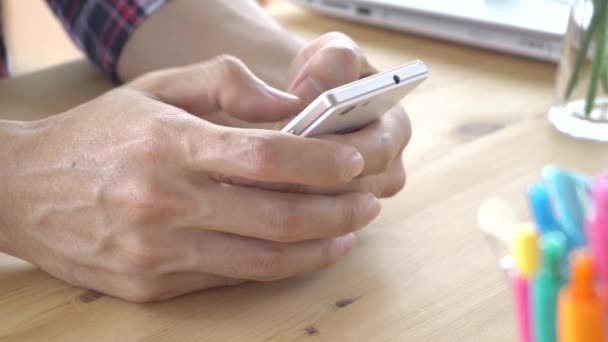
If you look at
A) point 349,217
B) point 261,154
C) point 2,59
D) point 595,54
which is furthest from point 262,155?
point 2,59

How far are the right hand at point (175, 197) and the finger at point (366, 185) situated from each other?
0.01m

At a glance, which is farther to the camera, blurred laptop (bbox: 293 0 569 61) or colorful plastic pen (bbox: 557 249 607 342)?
blurred laptop (bbox: 293 0 569 61)

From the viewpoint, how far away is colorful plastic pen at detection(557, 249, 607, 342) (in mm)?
323

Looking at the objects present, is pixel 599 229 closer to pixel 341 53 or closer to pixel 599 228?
pixel 599 228

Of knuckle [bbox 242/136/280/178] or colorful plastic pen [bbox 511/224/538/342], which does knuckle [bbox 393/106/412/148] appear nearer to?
knuckle [bbox 242/136/280/178]

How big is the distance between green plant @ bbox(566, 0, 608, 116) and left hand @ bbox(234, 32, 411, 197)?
0.22m

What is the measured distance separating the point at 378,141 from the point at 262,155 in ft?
0.43

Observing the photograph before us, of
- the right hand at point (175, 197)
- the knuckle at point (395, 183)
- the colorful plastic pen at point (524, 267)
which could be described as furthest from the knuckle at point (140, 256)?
the colorful plastic pen at point (524, 267)

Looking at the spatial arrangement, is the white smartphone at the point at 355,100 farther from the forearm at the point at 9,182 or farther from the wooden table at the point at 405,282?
the forearm at the point at 9,182

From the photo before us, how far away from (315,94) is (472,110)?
0.29 metres

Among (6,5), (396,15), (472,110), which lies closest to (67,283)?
(472,110)

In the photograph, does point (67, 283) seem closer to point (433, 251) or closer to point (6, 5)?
point (433, 251)

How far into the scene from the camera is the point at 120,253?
0.64 metres

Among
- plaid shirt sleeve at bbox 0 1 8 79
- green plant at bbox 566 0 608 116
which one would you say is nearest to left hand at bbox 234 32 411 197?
green plant at bbox 566 0 608 116
